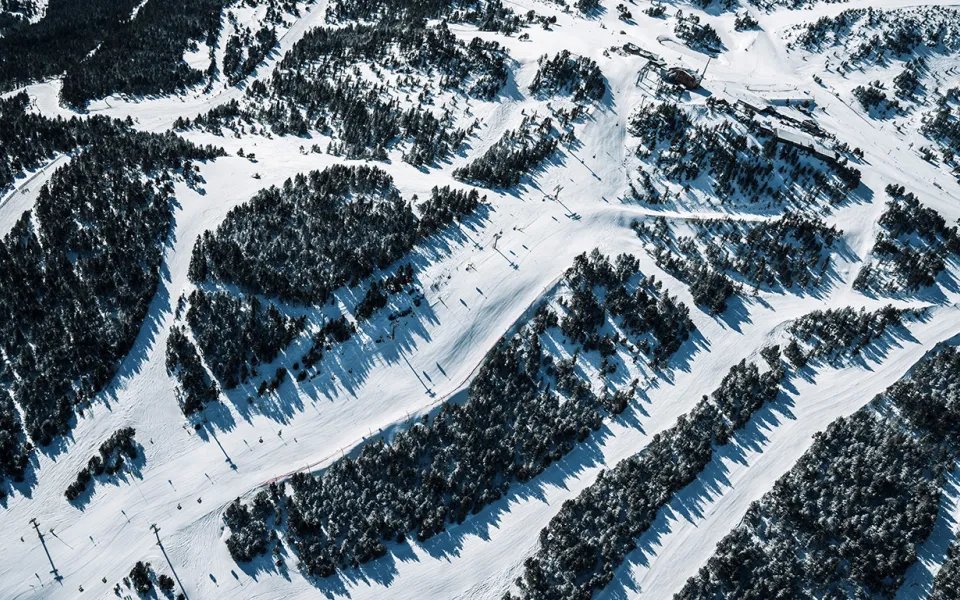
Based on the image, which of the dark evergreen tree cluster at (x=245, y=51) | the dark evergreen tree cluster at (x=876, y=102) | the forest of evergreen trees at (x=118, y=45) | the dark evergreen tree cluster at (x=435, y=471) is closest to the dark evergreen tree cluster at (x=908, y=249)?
the dark evergreen tree cluster at (x=876, y=102)

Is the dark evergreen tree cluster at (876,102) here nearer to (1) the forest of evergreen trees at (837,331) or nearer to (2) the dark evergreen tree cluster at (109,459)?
(1) the forest of evergreen trees at (837,331)

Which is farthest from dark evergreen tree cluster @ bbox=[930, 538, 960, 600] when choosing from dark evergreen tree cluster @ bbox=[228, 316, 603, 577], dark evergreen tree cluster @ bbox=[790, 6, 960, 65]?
dark evergreen tree cluster @ bbox=[790, 6, 960, 65]

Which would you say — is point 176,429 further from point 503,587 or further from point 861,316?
point 861,316

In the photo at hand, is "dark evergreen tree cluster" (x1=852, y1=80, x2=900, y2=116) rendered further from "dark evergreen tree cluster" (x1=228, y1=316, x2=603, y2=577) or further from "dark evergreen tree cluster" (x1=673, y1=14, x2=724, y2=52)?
"dark evergreen tree cluster" (x1=228, y1=316, x2=603, y2=577)

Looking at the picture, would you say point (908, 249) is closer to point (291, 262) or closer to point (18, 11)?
point (291, 262)

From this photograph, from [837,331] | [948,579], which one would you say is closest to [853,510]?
[948,579]

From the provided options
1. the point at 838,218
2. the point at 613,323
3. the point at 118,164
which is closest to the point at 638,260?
the point at 613,323
